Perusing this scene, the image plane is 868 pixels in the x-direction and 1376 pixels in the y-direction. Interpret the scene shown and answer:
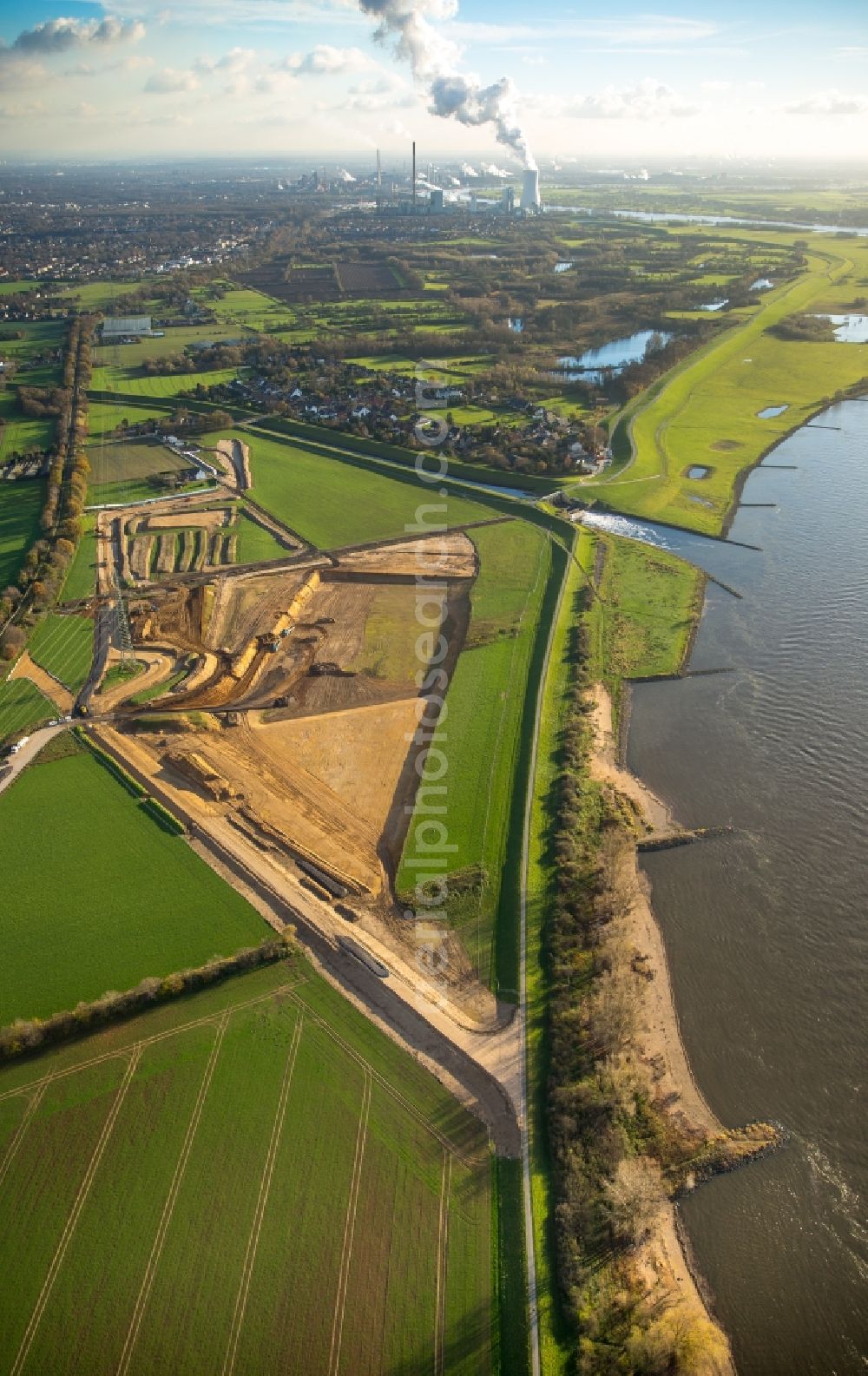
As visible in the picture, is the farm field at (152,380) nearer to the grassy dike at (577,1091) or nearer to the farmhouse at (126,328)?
the farmhouse at (126,328)

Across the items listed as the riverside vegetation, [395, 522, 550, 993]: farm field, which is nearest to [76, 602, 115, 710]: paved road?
[395, 522, 550, 993]: farm field

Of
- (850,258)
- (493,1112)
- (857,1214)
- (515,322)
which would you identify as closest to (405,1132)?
(493,1112)

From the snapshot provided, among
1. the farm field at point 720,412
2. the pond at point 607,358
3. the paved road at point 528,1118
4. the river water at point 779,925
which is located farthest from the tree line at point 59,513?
the pond at point 607,358

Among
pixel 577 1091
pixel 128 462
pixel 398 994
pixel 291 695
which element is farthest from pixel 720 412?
pixel 577 1091

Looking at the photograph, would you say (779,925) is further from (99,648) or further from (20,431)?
(20,431)

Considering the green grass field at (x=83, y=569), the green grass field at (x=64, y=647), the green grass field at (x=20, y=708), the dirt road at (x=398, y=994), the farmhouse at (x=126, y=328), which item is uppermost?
the farmhouse at (x=126, y=328)

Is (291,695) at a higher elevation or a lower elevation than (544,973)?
higher

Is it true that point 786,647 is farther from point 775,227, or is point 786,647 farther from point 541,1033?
point 775,227
